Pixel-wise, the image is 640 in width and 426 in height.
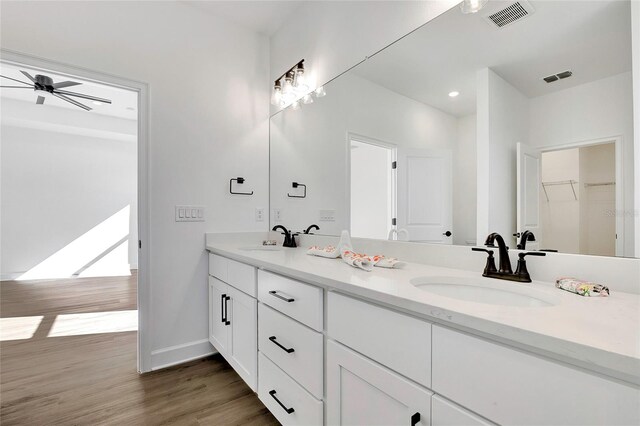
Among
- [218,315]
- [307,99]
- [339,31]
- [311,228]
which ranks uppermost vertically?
[339,31]

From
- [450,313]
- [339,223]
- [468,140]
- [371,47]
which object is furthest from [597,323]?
[371,47]

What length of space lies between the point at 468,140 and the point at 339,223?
93cm

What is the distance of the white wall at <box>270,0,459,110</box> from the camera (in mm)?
1498

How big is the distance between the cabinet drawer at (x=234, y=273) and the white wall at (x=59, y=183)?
14.5 feet

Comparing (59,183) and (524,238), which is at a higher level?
(59,183)

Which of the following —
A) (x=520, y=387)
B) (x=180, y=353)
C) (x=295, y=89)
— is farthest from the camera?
(x=295, y=89)

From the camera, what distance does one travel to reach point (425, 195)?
1.47 meters

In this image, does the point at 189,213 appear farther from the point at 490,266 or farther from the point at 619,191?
the point at 619,191

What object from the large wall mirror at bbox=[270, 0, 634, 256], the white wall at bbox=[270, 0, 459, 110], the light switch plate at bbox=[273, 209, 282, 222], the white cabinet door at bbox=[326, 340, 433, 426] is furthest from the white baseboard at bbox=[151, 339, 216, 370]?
the white wall at bbox=[270, 0, 459, 110]

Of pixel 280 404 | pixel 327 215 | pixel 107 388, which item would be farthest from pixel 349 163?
pixel 107 388

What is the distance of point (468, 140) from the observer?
1.28m

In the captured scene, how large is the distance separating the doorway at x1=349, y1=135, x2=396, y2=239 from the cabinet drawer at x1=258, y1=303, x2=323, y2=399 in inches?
27.6

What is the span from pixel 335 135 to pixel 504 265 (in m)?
1.31

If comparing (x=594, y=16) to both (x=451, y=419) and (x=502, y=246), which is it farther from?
(x=451, y=419)
